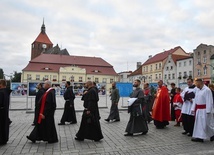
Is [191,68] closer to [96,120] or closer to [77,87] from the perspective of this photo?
[77,87]

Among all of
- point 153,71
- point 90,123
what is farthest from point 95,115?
point 153,71

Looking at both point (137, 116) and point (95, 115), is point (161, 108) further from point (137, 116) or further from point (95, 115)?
point (95, 115)

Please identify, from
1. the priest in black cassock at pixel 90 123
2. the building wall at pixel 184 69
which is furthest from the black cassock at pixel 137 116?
the building wall at pixel 184 69

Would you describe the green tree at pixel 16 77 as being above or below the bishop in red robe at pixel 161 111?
above

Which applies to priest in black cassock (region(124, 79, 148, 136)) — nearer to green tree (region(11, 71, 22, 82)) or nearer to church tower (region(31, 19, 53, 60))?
church tower (region(31, 19, 53, 60))

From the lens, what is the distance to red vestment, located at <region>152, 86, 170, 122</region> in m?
8.95

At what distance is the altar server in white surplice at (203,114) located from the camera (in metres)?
6.86

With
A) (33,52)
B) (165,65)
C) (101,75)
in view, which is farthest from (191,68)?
(33,52)

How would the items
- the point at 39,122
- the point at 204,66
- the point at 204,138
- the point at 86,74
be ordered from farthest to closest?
the point at 86,74
the point at 204,66
the point at 204,138
the point at 39,122

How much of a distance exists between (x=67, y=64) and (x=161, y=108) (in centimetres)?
7253

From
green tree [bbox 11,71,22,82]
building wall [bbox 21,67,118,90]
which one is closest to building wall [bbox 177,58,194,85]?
building wall [bbox 21,67,118,90]

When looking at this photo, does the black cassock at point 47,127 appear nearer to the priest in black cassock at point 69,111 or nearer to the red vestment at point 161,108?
the priest in black cassock at point 69,111

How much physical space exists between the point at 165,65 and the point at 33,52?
68.5m

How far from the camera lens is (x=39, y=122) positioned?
629cm
